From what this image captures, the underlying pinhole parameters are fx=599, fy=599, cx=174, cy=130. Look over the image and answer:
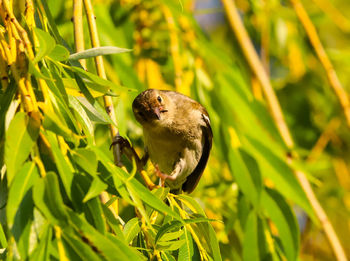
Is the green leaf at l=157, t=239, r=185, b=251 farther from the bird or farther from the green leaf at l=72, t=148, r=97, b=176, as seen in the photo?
the bird

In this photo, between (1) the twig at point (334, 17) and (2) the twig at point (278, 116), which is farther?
(1) the twig at point (334, 17)

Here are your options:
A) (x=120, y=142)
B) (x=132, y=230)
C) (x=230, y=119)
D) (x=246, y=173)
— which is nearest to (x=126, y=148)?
(x=120, y=142)

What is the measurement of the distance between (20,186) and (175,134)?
1787 millimetres

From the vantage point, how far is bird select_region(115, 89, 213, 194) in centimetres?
294

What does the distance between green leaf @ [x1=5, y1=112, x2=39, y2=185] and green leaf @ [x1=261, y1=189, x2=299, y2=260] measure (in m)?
1.52

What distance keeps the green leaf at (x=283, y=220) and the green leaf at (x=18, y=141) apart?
1520mm

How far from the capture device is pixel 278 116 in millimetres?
3432

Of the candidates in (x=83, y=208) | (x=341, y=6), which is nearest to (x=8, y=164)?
(x=83, y=208)

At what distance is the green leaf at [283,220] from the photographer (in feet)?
8.47

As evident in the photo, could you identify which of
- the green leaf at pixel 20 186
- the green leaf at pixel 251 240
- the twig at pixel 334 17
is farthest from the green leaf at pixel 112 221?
the twig at pixel 334 17

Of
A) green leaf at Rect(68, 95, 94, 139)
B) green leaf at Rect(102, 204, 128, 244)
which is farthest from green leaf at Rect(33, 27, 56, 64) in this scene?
green leaf at Rect(102, 204, 128, 244)

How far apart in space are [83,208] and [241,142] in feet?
5.68

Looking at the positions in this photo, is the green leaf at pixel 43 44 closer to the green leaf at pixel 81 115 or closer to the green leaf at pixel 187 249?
the green leaf at pixel 81 115

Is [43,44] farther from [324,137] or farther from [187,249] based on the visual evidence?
[324,137]
